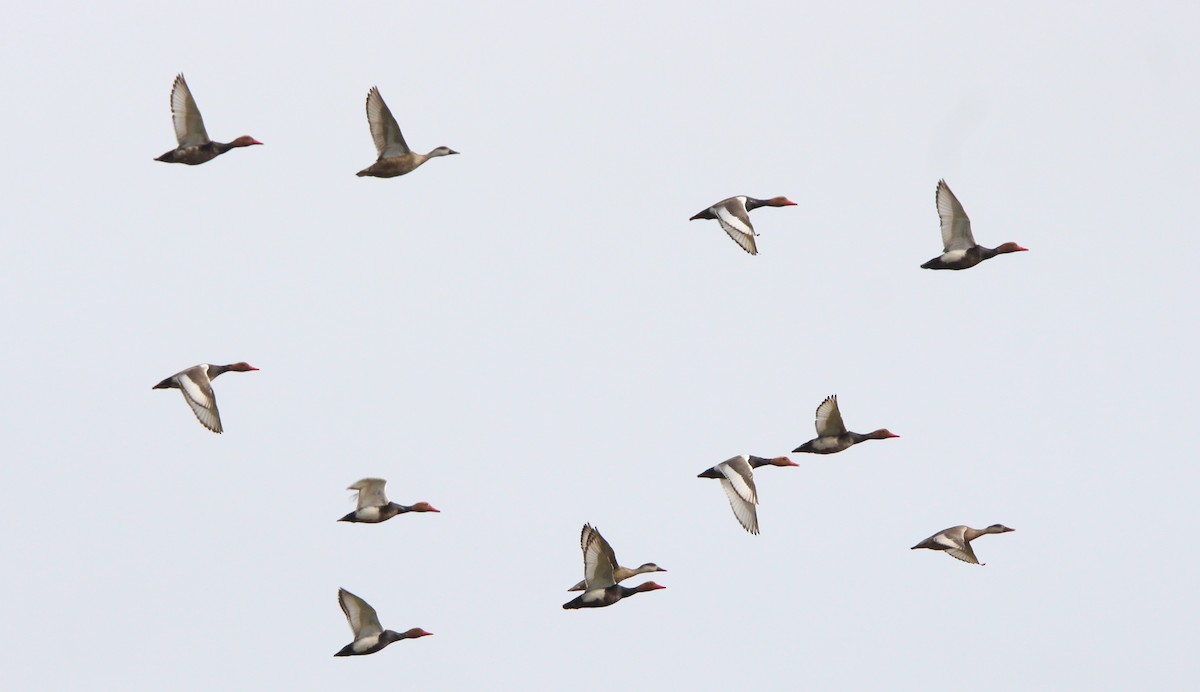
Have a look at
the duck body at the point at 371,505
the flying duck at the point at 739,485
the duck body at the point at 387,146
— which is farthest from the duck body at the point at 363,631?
the duck body at the point at 387,146

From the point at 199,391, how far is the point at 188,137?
4445 millimetres

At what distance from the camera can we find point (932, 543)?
114 feet

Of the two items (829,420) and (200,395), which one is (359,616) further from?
(829,420)

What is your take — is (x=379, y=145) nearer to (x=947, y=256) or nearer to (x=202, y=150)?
(x=202, y=150)

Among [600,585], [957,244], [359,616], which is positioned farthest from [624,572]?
[957,244]

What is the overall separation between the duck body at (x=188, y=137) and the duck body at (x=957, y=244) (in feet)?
41.9

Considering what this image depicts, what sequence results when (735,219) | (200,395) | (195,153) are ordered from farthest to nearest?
(735,219) → (195,153) → (200,395)

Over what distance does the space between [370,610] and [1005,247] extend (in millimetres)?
13069

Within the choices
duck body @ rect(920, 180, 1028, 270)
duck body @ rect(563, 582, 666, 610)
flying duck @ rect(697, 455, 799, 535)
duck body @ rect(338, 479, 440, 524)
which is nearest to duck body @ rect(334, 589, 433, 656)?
duck body @ rect(338, 479, 440, 524)

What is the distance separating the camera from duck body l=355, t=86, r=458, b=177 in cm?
3394

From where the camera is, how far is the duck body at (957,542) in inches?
1369

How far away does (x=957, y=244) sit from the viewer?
35000mm

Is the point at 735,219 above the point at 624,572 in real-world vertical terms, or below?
above

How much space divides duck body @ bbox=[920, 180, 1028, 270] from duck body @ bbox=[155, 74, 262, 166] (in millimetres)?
12776
